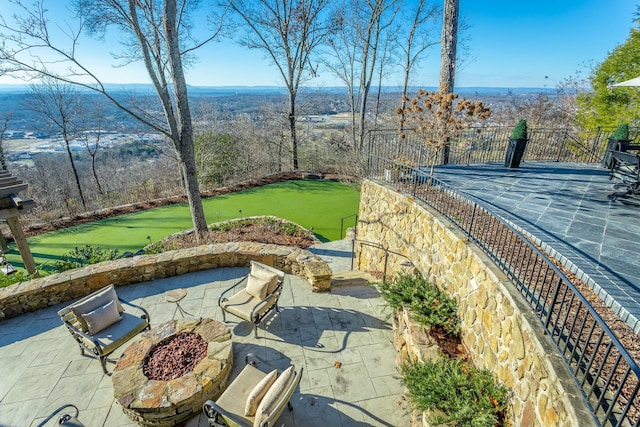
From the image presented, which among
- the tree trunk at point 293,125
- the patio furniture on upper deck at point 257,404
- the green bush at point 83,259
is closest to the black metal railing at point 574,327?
the patio furniture on upper deck at point 257,404

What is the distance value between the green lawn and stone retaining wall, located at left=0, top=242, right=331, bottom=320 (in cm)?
411

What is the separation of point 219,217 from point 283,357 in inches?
340

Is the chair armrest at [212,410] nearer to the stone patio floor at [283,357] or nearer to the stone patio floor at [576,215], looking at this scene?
the stone patio floor at [283,357]

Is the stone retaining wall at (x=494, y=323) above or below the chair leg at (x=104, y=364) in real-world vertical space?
above

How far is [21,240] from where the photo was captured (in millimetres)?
6109

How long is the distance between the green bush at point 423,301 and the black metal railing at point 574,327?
105cm

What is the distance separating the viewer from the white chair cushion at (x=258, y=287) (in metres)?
4.71

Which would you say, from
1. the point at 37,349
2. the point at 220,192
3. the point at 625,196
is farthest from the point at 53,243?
the point at 625,196

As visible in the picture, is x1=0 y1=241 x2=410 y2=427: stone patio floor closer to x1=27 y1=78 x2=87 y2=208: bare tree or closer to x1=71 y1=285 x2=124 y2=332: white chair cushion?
x1=71 y1=285 x2=124 y2=332: white chair cushion

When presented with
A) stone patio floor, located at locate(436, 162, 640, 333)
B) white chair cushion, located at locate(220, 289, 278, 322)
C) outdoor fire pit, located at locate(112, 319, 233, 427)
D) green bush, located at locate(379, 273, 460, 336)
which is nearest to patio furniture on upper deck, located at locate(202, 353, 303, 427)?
outdoor fire pit, located at locate(112, 319, 233, 427)

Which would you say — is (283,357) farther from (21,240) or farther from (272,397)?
(21,240)

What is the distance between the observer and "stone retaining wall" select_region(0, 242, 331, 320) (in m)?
5.03

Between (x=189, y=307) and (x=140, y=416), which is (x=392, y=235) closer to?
(x=189, y=307)

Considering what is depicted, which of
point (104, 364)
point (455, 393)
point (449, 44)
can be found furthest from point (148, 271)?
point (449, 44)
